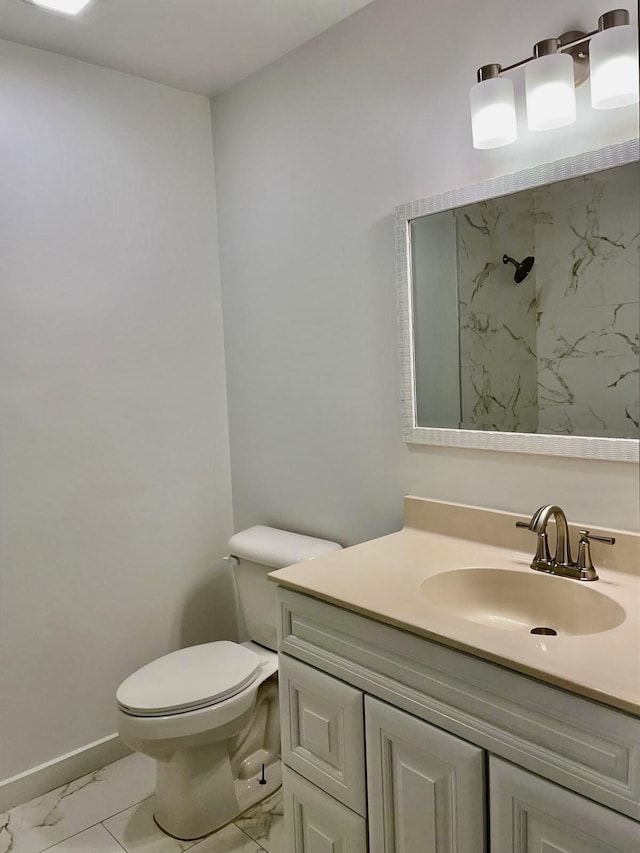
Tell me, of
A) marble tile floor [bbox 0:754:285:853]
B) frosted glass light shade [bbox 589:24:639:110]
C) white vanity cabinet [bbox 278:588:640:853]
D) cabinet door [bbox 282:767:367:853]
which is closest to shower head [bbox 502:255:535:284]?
frosted glass light shade [bbox 589:24:639:110]

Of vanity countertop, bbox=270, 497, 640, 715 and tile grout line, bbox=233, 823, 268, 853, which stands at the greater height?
vanity countertop, bbox=270, 497, 640, 715

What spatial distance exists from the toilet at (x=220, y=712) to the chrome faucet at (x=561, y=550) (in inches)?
28.3

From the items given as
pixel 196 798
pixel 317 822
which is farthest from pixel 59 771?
pixel 317 822

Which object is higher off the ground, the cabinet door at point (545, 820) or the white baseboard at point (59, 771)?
the cabinet door at point (545, 820)

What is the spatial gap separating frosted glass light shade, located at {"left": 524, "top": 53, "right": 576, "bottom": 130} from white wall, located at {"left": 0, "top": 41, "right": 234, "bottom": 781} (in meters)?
1.34

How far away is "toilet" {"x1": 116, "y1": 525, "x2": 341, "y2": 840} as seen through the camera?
1.75 metres

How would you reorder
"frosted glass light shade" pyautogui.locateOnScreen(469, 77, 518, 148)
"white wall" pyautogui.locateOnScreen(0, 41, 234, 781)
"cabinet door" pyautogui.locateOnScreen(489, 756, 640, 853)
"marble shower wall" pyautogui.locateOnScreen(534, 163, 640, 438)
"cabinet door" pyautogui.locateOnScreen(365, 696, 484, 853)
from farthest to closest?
"white wall" pyautogui.locateOnScreen(0, 41, 234, 781) < "frosted glass light shade" pyautogui.locateOnScreen(469, 77, 518, 148) < "marble shower wall" pyautogui.locateOnScreen(534, 163, 640, 438) < "cabinet door" pyautogui.locateOnScreen(365, 696, 484, 853) < "cabinet door" pyautogui.locateOnScreen(489, 756, 640, 853)

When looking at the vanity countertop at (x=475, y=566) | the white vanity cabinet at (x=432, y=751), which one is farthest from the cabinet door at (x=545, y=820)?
the vanity countertop at (x=475, y=566)

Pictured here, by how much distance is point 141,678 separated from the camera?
6.21ft

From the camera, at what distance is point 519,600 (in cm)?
145

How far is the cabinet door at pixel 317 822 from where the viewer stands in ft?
4.48

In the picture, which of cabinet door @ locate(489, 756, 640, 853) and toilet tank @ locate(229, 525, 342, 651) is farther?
toilet tank @ locate(229, 525, 342, 651)

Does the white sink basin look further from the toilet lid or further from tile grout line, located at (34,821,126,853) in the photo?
tile grout line, located at (34,821,126,853)

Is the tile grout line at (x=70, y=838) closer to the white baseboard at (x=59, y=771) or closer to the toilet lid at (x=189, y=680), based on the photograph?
the white baseboard at (x=59, y=771)
